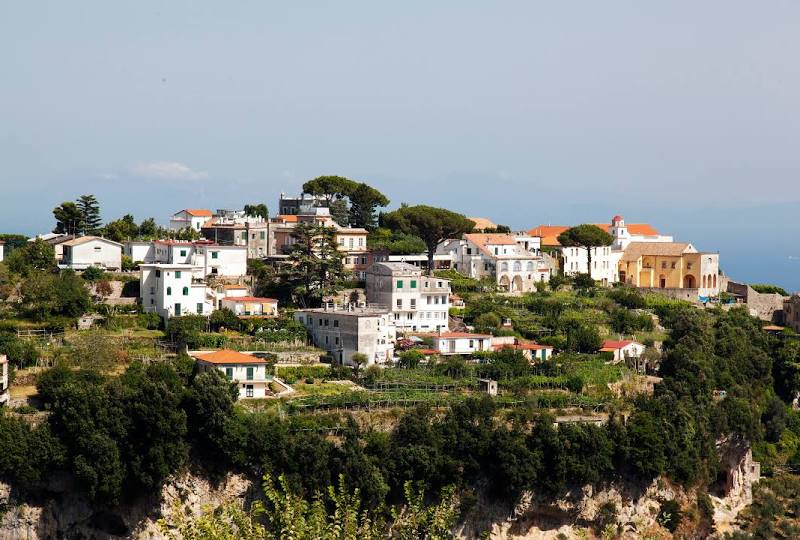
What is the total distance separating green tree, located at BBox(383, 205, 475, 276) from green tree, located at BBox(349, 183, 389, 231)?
475 centimetres

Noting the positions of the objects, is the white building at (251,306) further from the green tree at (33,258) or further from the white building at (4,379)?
the white building at (4,379)

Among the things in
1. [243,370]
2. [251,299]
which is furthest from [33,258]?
[243,370]

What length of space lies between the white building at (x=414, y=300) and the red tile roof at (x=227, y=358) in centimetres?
1022

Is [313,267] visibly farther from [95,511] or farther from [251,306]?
[95,511]

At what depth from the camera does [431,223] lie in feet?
216

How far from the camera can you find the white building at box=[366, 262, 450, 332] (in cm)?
5447

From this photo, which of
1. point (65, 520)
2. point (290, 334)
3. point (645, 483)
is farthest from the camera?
point (290, 334)

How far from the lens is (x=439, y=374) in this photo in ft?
158

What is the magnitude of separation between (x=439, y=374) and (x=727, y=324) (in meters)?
17.8

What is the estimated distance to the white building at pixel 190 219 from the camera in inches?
2778

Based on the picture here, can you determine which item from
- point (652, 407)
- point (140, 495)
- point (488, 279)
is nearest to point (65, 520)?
point (140, 495)

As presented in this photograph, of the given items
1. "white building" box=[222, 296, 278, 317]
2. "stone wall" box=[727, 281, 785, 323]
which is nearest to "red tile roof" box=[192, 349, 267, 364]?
"white building" box=[222, 296, 278, 317]

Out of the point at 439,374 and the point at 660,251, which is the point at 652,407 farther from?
the point at 660,251

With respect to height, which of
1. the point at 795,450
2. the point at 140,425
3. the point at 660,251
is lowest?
the point at 795,450
